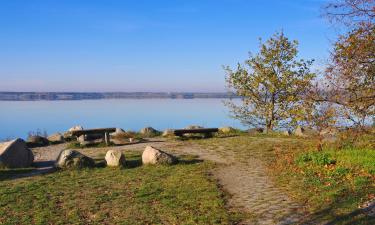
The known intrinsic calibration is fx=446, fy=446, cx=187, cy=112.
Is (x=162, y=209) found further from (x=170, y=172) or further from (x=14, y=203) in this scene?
(x=170, y=172)

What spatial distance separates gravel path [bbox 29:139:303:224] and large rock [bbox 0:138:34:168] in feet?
4.36

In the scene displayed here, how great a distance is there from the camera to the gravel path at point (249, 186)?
10.0 meters

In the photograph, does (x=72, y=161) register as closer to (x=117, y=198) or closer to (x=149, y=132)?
(x=117, y=198)

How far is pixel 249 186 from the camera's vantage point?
13.2 metres

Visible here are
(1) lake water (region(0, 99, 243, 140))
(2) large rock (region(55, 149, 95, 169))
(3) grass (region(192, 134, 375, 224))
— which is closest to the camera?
(3) grass (region(192, 134, 375, 224))

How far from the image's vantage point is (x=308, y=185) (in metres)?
12.8

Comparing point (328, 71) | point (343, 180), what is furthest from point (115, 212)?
point (328, 71)

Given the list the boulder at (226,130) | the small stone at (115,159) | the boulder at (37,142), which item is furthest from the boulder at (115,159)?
the boulder at (226,130)

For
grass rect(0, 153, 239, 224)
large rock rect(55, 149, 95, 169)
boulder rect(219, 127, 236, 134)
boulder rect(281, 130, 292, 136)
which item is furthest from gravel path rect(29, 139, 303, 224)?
boulder rect(281, 130, 292, 136)

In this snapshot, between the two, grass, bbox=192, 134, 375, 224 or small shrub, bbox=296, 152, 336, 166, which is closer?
grass, bbox=192, 134, 375, 224

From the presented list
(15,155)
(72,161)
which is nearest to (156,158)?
(72,161)

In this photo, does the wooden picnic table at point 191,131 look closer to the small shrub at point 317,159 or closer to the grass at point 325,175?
the grass at point 325,175

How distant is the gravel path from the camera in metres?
10.0

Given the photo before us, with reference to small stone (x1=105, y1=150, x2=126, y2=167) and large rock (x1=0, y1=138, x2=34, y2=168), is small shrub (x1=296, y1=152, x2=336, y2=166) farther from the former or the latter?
large rock (x1=0, y1=138, x2=34, y2=168)
